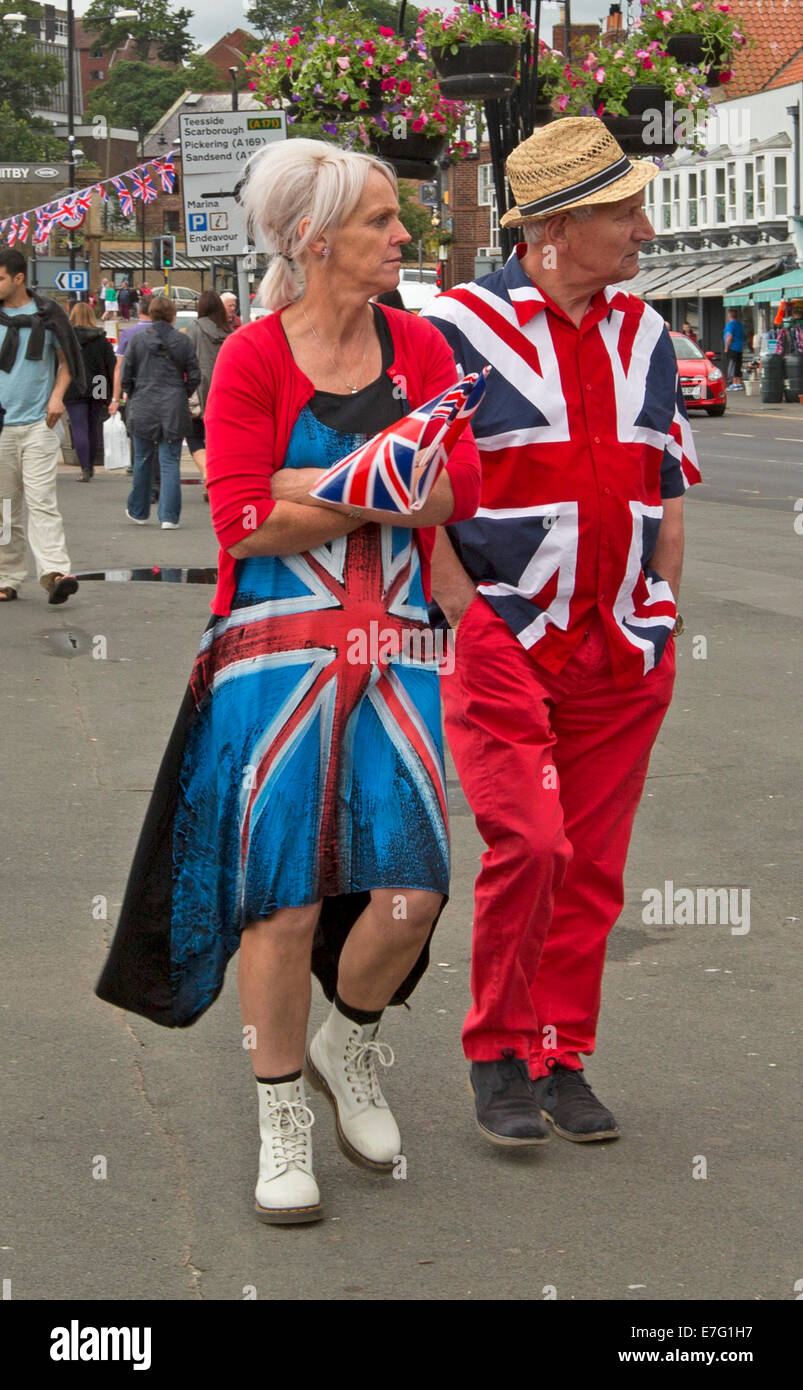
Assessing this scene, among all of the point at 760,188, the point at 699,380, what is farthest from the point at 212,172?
the point at 760,188

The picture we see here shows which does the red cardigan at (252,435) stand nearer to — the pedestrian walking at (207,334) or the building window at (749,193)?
the pedestrian walking at (207,334)

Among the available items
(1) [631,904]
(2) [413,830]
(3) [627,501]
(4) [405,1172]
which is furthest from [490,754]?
(1) [631,904]

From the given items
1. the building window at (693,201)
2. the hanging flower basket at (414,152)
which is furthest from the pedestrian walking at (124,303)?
the hanging flower basket at (414,152)

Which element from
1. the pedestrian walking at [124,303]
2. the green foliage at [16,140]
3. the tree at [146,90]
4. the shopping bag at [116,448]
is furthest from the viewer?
the tree at [146,90]

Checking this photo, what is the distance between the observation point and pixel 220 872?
12.3 ft

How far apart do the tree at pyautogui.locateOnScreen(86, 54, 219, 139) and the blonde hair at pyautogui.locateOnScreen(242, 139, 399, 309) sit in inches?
4969

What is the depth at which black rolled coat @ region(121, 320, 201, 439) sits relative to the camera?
16.4m

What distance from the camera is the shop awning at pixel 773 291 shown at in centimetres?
4928

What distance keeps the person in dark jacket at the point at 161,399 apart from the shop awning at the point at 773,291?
114 ft

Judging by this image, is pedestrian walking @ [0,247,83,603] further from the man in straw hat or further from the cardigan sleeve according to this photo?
the cardigan sleeve

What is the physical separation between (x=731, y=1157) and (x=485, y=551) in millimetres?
1329

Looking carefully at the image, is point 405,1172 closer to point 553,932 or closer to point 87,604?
point 553,932

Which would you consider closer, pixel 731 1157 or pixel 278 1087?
pixel 278 1087
